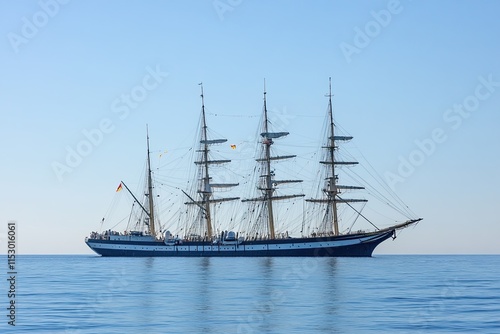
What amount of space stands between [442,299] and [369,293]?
273 inches

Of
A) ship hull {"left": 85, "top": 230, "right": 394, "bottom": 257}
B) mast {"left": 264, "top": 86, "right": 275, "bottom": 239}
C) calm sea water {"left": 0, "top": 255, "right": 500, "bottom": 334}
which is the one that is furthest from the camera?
mast {"left": 264, "top": 86, "right": 275, "bottom": 239}

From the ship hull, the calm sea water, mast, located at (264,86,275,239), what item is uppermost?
mast, located at (264,86,275,239)

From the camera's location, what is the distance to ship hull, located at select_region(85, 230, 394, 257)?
149375mm

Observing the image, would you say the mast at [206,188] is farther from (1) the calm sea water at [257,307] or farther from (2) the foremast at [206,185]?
(1) the calm sea water at [257,307]

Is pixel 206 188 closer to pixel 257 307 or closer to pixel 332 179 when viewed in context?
pixel 332 179

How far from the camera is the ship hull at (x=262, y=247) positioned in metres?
149

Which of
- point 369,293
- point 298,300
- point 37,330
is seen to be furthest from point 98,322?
point 369,293

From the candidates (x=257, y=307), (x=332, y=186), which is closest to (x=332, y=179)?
(x=332, y=186)

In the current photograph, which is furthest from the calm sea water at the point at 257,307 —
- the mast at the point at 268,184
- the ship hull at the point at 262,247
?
the mast at the point at 268,184

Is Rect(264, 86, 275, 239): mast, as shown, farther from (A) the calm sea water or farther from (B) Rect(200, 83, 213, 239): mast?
(A) the calm sea water

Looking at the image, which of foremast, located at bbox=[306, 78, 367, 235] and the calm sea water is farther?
foremast, located at bbox=[306, 78, 367, 235]

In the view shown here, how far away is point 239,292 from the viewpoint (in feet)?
229

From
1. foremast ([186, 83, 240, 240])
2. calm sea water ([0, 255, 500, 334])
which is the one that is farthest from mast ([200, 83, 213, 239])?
calm sea water ([0, 255, 500, 334])

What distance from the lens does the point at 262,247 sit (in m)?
156
